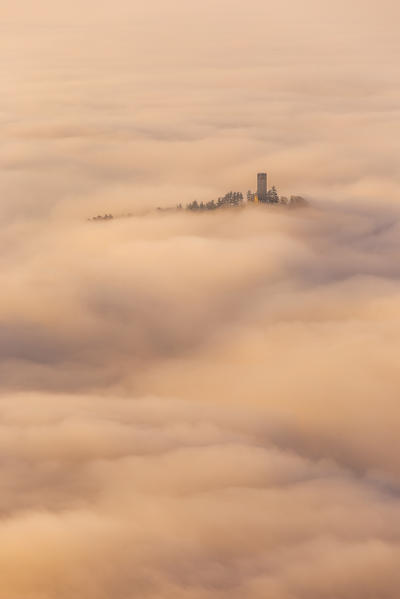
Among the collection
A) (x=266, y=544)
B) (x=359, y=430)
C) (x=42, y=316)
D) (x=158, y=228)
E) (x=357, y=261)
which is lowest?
(x=266, y=544)

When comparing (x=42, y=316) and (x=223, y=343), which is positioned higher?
(x=42, y=316)

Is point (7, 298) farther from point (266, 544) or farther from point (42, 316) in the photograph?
point (266, 544)

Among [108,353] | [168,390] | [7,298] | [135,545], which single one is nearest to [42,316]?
[7,298]

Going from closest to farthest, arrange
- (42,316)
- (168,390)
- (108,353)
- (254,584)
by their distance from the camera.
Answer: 1. (254,584)
2. (168,390)
3. (108,353)
4. (42,316)

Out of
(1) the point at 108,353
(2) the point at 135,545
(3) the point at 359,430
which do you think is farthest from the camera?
(1) the point at 108,353

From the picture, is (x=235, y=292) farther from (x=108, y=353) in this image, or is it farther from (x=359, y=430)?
(x=359, y=430)

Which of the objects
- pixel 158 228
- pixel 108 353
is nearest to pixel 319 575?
pixel 108 353

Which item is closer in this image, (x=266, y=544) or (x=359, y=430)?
(x=266, y=544)
